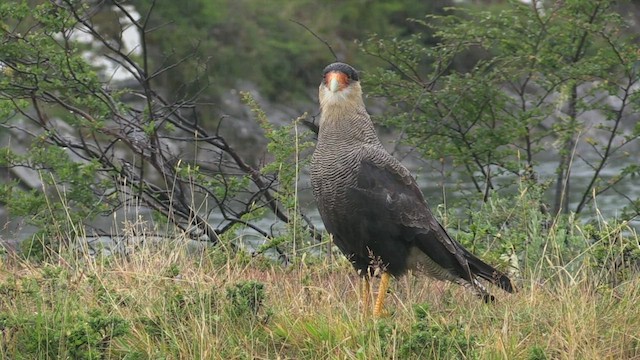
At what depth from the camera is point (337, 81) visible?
528cm

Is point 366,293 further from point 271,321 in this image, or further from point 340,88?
point 340,88

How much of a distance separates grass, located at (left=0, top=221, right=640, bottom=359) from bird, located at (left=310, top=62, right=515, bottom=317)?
0.75 feet

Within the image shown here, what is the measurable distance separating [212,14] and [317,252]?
18027 millimetres

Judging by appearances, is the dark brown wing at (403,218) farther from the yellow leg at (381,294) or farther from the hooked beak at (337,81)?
the hooked beak at (337,81)

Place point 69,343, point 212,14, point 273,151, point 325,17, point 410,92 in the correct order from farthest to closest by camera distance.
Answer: point 325,17, point 212,14, point 410,92, point 273,151, point 69,343

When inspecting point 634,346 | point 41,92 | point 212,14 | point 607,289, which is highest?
point 212,14

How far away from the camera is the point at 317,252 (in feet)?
21.6

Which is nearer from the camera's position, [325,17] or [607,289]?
[607,289]

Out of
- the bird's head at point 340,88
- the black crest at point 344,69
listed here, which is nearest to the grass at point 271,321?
the bird's head at point 340,88

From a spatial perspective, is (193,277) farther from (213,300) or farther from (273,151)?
(273,151)

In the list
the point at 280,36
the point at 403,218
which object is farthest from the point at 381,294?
the point at 280,36

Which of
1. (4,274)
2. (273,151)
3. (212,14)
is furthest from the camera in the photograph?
(212,14)

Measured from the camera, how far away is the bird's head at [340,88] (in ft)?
17.2

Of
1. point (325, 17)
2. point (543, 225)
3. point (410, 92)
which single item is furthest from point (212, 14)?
point (543, 225)
